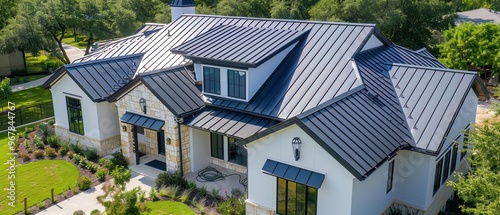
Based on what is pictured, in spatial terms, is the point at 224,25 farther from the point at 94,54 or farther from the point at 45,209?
the point at 45,209

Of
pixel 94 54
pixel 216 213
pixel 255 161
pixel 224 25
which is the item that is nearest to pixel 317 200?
pixel 255 161

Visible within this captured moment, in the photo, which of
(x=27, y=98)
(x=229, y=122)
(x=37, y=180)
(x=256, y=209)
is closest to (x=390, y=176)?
(x=256, y=209)

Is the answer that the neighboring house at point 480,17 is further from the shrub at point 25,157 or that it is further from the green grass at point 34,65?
the green grass at point 34,65

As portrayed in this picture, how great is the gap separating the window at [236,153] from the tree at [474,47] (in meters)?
23.3

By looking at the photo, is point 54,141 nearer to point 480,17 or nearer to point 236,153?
point 236,153

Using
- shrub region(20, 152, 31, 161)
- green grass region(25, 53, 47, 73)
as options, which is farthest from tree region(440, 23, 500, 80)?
green grass region(25, 53, 47, 73)

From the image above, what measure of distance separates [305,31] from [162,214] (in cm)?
1196

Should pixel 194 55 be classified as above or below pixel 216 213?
above

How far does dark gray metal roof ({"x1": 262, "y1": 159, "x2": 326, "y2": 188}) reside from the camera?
15.6m

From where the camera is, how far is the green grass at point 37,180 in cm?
2042

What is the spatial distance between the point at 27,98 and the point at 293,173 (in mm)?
30968

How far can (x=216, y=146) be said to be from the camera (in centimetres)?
2317

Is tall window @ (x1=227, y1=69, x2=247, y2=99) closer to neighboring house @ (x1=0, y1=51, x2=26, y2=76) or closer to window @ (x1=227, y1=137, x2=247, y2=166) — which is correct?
window @ (x1=227, y1=137, x2=247, y2=166)

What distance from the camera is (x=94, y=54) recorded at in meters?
29.3
